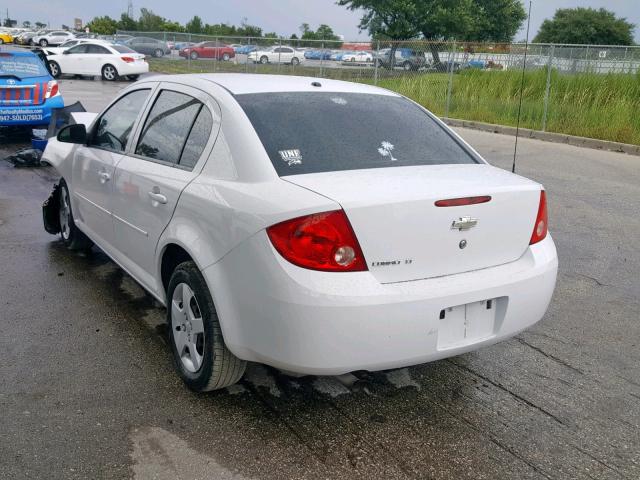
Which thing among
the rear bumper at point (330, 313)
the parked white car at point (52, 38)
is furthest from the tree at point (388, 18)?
the rear bumper at point (330, 313)

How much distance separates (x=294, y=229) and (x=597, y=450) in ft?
5.72

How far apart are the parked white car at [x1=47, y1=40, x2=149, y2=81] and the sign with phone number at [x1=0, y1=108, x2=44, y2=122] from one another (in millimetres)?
17427

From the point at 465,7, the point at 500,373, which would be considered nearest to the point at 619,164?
the point at 500,373

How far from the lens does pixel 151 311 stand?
4551 millimetres

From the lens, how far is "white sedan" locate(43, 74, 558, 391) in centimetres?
278

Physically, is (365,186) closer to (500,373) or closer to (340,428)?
(340,428)

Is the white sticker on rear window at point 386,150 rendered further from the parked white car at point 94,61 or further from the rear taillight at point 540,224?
the parked white car at point 94,61

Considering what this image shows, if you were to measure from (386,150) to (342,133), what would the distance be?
254mm

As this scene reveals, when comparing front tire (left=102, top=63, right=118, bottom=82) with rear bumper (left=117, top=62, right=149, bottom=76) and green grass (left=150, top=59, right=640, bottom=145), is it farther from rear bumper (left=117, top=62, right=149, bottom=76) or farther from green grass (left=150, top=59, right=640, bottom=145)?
green grass (left=150, top=59, right=640, bottom=145)

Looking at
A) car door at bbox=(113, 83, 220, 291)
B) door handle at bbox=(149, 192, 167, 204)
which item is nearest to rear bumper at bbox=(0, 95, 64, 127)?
car door at bbox=(113, 83, 220, 291)

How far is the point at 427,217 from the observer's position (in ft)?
9.59

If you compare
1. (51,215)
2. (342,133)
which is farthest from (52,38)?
(342,133)

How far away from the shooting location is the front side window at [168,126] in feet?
12.2

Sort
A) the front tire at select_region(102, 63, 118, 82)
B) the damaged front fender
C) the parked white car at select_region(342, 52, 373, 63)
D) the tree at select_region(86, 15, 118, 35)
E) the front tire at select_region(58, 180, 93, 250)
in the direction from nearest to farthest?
1. the front tire at select_region(58, 180, 93, 250)
2. the damaged front fender
3. the parked white car at select_region(342, 52, 373, 63)
4. the front tire at select_region(102, 63, 118, 82)
5. the tree at select_region(86, 15, 118, 35)
